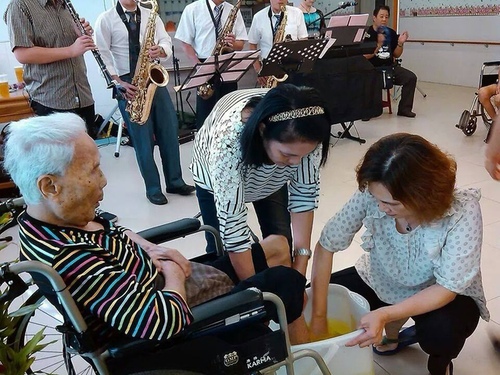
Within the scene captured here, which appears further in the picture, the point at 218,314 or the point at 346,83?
the point at 346,83

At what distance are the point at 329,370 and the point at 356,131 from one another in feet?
12.1

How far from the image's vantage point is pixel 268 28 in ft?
14.3

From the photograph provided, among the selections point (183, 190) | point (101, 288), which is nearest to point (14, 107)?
point (183, 190)

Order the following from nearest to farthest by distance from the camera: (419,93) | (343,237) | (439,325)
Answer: (439,325)
(343,237)
(419,93)

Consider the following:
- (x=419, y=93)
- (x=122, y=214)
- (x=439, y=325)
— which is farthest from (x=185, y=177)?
(x=419, y=93)

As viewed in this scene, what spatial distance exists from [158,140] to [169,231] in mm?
1953

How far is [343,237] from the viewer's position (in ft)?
5.22

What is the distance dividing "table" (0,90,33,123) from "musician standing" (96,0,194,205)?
0.64 meters

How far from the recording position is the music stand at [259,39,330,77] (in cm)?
338

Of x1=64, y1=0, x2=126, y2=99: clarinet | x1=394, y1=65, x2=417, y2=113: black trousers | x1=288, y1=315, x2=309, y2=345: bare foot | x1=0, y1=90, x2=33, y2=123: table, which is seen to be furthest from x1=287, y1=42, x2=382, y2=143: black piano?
x1=288, y1=315, x2=309, y2=345: bare foot

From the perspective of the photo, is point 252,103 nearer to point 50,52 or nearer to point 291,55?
point 50,52

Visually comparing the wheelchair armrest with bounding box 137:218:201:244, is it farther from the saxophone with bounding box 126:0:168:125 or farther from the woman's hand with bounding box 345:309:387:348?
the saxophone with bounding box 126:0:168:125

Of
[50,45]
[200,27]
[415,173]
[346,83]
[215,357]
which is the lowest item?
[346,83]

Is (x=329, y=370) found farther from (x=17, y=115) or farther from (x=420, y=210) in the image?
(x=17, y=115)
